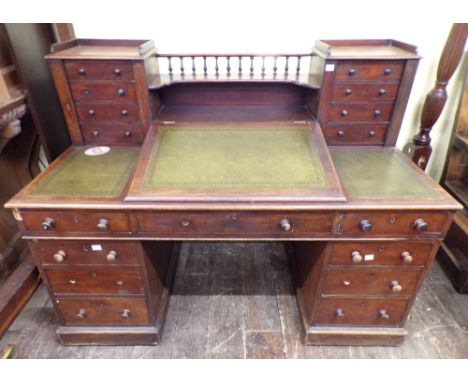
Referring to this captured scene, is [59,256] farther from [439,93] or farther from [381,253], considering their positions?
[439,93]

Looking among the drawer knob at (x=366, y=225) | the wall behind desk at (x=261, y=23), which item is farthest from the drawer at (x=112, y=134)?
the drawer knob at (x=366, y=225)

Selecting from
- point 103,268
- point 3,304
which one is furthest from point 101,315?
point 3,304

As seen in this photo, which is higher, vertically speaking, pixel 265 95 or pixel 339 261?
pixel 265 95

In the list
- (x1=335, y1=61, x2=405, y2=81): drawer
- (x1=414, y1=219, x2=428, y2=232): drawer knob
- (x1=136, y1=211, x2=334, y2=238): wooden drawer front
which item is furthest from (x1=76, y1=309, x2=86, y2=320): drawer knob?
(x1=335, y1=61, x2=405, y2=81): drawer

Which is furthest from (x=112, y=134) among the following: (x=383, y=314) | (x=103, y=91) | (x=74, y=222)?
(x=383, y=314)

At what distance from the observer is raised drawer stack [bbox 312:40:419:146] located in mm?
1684

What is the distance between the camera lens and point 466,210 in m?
2.29

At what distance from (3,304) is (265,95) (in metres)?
1.96

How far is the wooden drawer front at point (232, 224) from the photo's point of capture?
4.61ft

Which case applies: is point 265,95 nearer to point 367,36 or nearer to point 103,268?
point 367,36

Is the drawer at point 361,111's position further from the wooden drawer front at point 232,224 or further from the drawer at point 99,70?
the drawer at point 99,70

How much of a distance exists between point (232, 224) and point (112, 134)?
963 mm

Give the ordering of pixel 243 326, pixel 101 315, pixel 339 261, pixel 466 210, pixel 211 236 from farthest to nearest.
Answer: pixel 466 210, pixel 243 326, pixel 101 315, pixel 339 261, pixel 211 236

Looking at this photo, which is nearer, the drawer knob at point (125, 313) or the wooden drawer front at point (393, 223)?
the wooden drawer front at point (393, 223)
